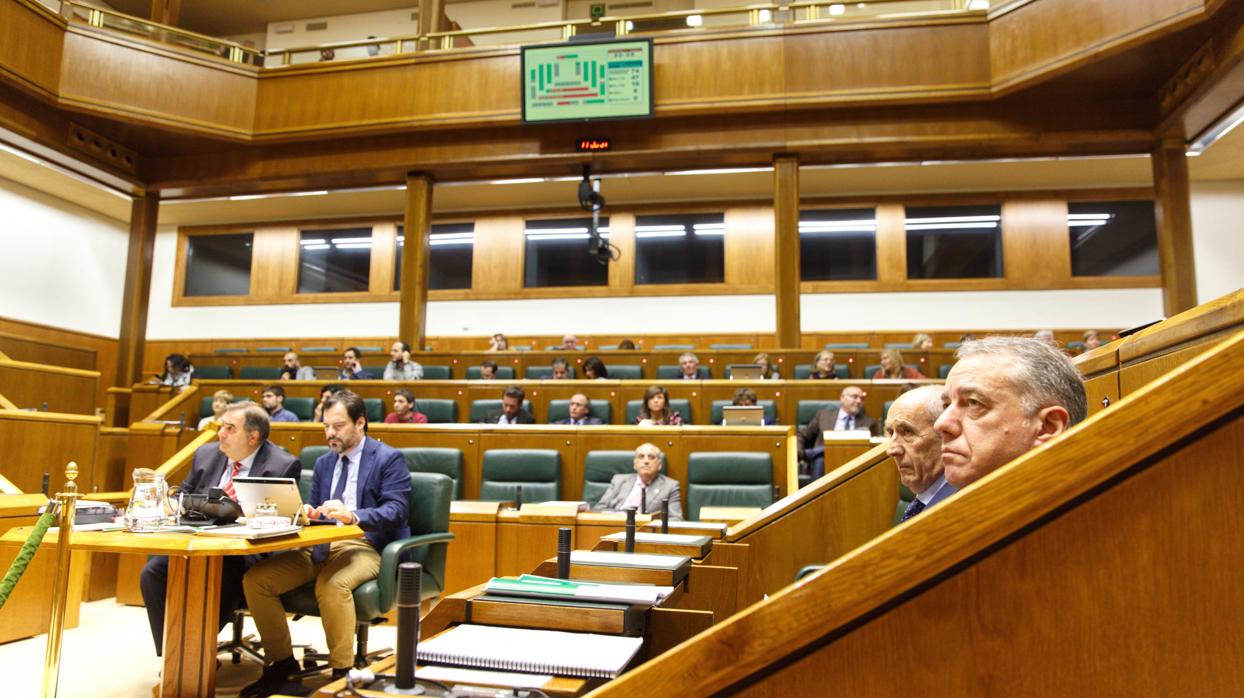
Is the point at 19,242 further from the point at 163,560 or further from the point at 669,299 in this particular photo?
the point at 163,560

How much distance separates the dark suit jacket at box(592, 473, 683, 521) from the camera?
376 centimetres

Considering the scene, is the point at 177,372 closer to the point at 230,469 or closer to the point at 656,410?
the point at 656,410

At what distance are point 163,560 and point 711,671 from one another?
8.69ft

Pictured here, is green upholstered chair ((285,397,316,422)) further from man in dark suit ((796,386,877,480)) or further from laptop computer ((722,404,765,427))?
man in dark suit ((796,386,877,480))

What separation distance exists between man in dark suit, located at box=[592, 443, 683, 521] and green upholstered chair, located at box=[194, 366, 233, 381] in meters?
5.21

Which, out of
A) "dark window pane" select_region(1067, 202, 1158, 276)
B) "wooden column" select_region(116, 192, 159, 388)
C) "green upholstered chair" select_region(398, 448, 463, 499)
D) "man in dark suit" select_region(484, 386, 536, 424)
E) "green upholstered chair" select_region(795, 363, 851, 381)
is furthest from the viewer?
"dark window pane" select_region(1067, 202, 1158, 276)

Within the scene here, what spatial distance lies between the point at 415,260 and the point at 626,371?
2.32m

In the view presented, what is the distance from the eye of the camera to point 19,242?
9047 millimetres

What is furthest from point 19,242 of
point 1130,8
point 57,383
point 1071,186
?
point 1071,186

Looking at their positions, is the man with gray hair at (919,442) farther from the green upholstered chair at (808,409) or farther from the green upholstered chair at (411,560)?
the green upholstered chair at (808,409)

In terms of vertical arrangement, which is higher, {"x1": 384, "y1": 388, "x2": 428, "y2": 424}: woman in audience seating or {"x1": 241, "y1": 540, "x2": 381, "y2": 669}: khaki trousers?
{"x1": 384, "y1": 388, "x2": 428, "y2": 424}: woman in audience seating

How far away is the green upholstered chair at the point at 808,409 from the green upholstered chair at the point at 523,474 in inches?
70.9

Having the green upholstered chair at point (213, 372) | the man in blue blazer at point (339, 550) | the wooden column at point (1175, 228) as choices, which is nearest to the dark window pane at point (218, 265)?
the green upholstered chair at point (213, 372)

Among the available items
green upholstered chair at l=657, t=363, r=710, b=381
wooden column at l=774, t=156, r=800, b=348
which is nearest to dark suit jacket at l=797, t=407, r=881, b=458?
green upholstered chair at l=657, t=363, r=710, b=381
